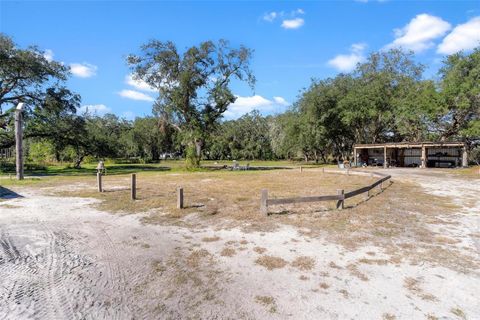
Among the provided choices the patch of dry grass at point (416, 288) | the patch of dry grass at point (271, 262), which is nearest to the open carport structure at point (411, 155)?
the patch of dry grass at point (416, 288)

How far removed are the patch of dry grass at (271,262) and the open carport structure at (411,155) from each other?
81.5 ft

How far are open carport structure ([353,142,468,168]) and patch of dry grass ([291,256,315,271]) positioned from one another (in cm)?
2453

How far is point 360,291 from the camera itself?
12.7ft

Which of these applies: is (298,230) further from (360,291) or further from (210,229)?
(360,291)

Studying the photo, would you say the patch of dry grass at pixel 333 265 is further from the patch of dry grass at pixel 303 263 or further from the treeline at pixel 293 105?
the treeline at pixel 293 105

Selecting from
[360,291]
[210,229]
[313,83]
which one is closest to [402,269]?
[360,291]

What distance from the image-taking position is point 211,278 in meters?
4.25

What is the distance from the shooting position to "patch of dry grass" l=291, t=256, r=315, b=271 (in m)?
4.61

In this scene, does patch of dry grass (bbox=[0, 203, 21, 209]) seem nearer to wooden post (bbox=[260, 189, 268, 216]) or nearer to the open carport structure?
wooden post (bbox=[260, 189, 268, 216])

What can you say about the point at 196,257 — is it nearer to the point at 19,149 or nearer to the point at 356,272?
the point at 356,272

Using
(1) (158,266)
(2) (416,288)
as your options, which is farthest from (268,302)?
(2) (416,288)

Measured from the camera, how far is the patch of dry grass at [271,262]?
184 inches

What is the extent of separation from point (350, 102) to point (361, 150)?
5.57m

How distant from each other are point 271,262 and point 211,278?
109 cm
